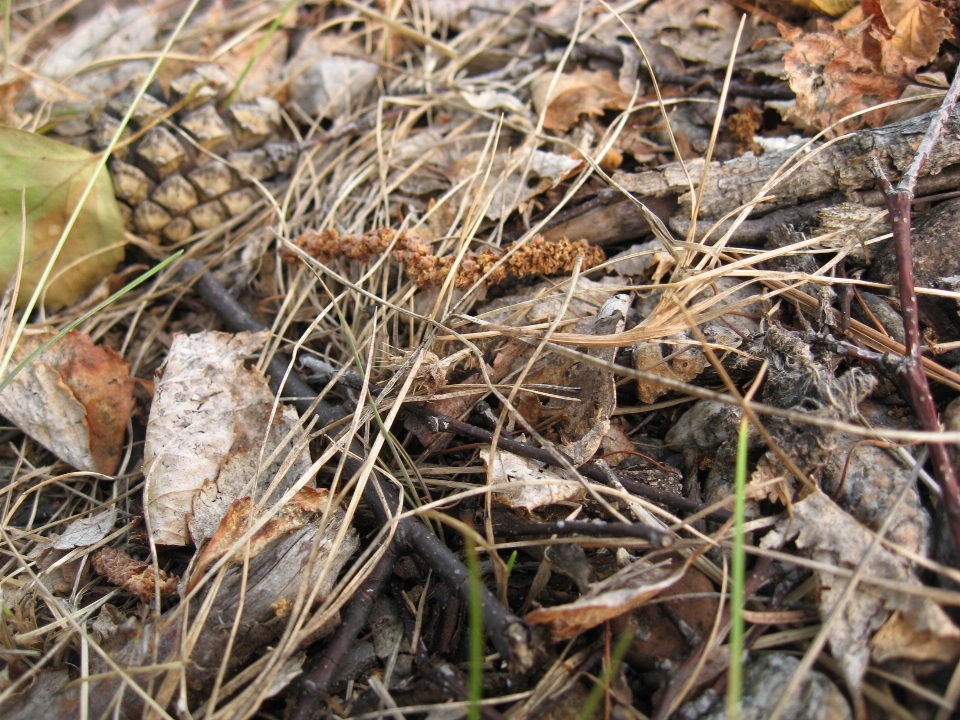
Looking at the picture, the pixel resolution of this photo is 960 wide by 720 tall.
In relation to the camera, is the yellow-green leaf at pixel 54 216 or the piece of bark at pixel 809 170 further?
the yellow-green leaf at pixel 54 216

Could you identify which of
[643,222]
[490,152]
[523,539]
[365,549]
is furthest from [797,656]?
[490,152]

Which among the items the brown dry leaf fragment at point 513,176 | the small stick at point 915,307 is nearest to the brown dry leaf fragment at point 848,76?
the small stick at point 915,307

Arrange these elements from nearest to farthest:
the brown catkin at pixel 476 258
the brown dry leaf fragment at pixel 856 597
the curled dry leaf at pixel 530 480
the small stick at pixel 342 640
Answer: the brown dry leaf fragment at pixel 856 597 → the small stick at pixel 342 640 → the curled dry leaf at pixel 530 480 → the brown catkin at pixel 476 258

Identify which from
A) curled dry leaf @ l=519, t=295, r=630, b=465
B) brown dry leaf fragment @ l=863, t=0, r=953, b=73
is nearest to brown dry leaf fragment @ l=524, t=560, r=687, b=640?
curled dry leaf @ l=519, t=295, r=630, b=465

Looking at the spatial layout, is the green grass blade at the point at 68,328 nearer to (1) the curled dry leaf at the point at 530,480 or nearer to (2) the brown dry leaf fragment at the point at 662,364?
(1) the curled dry leaf at the point at 530,480

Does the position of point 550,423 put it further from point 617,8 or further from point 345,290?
point 617,8

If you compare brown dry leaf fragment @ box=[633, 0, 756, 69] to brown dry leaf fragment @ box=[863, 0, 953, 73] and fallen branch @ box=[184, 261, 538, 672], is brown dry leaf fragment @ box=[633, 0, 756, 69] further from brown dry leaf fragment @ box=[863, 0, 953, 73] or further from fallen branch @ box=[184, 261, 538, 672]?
fallen branch @ box=[184, 261, 538, 672]

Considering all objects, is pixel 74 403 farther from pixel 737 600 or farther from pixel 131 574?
pixel 737 600
